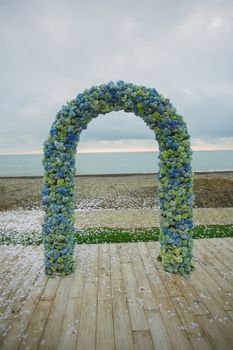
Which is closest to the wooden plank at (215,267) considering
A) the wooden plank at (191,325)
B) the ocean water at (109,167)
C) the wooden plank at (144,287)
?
the wooden plank at (191,325)

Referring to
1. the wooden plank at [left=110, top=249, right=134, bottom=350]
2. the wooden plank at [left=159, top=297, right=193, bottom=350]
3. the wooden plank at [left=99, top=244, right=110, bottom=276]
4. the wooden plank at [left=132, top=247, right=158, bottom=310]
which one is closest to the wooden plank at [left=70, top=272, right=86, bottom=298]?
the wooden plank at [left=99, top=244, right=110, bottom=276]

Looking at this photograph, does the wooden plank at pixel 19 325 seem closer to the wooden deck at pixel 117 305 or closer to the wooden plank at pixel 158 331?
the wooden deck at pixel 117 305

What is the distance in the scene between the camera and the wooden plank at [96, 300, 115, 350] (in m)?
4.16

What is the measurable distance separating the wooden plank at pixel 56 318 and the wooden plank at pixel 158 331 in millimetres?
1505

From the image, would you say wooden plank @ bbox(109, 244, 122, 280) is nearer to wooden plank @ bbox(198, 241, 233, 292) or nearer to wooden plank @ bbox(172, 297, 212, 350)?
wooden plank @ bbox(172, 297, 212, 350)

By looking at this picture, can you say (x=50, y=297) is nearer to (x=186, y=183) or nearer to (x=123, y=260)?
(x=123, y=260)

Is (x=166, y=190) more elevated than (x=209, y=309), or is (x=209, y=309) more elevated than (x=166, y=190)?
(x=166, y=190)

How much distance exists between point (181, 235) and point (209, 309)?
1713 millimetres

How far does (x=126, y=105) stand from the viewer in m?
5.97

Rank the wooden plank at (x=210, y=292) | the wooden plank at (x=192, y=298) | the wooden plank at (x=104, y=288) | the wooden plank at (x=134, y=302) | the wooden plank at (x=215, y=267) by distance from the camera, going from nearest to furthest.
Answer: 1. the wooden plank at (x=134, y=302)
2. the wooden plank at (x=192, y=298)
3. the wooden plank at (x=210, y=292)
4. the wooden plank at (x=104, y=288)
5. the wooden plank at (x=215, y=267)

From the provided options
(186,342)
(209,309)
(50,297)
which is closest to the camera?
(186,342)

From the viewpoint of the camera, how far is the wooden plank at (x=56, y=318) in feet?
13.8

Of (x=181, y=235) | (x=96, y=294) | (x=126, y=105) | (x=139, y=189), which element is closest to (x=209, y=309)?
(x=181, y=235)

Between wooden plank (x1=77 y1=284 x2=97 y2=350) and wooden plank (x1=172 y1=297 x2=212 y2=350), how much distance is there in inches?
59.2
